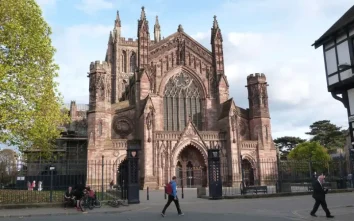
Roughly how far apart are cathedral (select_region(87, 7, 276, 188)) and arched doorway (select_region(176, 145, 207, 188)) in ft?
0.35

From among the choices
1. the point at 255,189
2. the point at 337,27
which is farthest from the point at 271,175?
the point at 337,27

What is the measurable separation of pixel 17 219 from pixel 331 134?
63.9m

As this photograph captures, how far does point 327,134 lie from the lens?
66625 mm

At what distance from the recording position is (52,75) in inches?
869

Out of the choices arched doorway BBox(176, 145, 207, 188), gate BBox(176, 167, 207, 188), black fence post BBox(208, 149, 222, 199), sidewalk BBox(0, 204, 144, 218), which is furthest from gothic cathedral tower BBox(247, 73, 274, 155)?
sidewalk BBox(0, 204, 144, 218)

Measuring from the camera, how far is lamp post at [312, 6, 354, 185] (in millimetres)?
16484

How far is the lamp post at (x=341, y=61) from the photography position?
649 inches

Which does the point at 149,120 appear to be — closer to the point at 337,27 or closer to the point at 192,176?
the point at 192,176

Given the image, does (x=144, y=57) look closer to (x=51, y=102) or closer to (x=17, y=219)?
(x=51, y=102)

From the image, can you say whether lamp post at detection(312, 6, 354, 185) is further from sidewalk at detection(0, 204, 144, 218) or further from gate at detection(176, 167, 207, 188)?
gate at detection(176, 167, 207, 188)

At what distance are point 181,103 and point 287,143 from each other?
4468 cm

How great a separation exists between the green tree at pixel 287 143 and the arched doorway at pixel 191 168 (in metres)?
42.7

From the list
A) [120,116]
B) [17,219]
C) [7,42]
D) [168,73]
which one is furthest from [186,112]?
[17,219]

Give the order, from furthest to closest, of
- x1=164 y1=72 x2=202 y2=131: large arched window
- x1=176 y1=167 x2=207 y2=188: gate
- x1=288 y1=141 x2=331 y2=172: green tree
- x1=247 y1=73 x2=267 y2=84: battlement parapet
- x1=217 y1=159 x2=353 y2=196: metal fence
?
1. x1=288 y1=141 x2=331 y2=172: green tree
2. x1=247 y1=73 x2=267 y2=84: battlement parapet
3. x1=164 y1=72 x2=202 y2=131: large arched window
4. x1=176 y1=167 x2=207 y2=188: gate
5. x1=217 y1=159 x2=353 y2=196: metal fence
